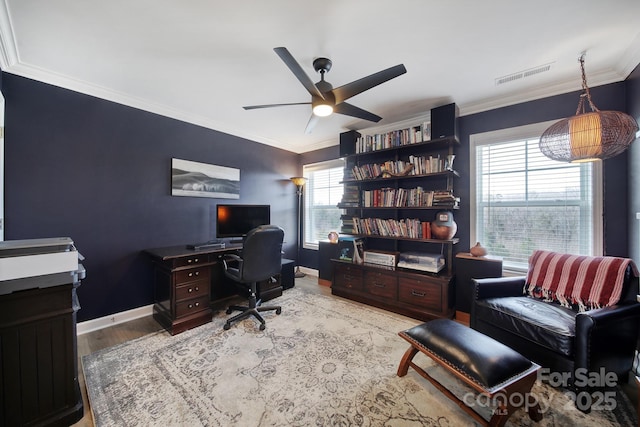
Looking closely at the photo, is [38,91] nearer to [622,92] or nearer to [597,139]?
[597,139]

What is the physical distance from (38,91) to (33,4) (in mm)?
1066

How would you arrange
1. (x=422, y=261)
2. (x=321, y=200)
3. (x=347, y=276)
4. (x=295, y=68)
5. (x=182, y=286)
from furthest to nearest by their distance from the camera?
1. (x=321, y=200)
2. (x=347, y=276)
3. (x=422, y=261)
4. (x=182, y=286)
5. (x=295, y=68)

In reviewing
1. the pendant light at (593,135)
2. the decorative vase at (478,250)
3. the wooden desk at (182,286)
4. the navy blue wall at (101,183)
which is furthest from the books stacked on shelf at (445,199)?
the navy blue wall at (101,183)

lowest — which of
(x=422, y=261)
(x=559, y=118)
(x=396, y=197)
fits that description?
(x=422, y=261)

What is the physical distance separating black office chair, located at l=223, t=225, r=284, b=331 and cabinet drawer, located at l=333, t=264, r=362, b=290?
1.02 meters

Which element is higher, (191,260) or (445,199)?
(445,199)

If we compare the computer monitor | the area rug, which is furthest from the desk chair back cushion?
the computer monitor

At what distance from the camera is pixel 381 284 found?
3.06 metres

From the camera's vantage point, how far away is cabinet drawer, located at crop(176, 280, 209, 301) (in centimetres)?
246

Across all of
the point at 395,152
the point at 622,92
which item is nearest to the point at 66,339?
the point at 395,152

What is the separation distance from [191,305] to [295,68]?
250 cm

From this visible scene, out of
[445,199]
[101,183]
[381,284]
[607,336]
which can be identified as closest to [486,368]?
[607,336]

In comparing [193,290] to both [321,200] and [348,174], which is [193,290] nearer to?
[348,174]

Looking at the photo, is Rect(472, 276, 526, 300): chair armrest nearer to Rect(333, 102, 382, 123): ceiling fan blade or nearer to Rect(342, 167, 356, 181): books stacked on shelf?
Rect(333, 102, 382, 123): ceiling fan blade
